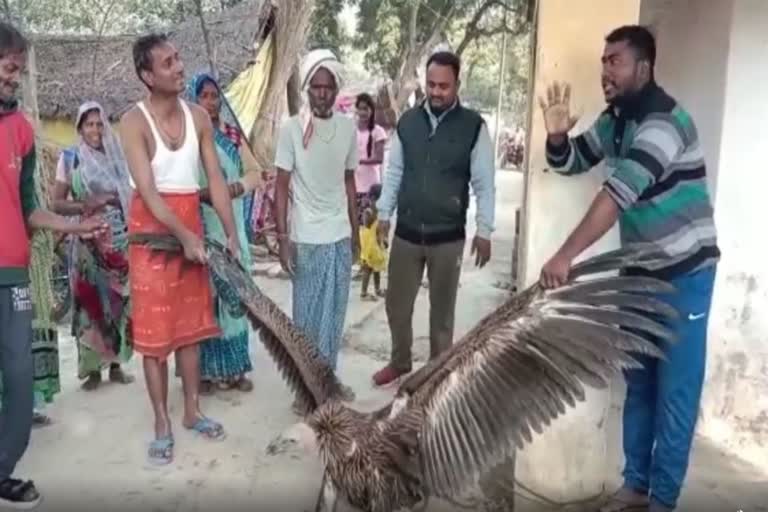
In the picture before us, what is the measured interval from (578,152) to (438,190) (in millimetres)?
1373

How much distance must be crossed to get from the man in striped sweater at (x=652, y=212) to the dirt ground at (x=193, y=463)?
512mm

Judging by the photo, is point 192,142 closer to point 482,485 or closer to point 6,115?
point 6,115

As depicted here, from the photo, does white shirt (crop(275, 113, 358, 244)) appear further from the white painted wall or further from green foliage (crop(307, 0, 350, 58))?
green foliage (crop(307, 0, 350, 58))

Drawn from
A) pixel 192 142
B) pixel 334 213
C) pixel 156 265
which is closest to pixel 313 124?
pixel 334 213

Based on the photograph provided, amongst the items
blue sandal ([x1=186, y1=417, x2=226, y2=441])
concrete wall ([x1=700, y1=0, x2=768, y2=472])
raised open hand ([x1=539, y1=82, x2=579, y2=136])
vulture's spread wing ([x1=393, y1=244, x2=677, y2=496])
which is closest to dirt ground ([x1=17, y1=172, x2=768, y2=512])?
blue sandal ([x1=186, y1=417, x2=226, y2=441])

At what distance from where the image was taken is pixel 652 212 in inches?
116

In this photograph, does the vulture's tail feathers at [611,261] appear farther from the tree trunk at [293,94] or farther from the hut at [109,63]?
the hut at [109,63]

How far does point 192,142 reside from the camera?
3.74 m

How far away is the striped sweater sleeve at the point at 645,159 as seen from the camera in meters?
2.66

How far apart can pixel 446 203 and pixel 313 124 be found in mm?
855

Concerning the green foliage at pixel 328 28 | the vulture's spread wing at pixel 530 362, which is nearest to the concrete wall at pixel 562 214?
the vulture's spread wing at pixel 530 362

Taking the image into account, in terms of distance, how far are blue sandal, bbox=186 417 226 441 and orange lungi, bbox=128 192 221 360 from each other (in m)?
0.53

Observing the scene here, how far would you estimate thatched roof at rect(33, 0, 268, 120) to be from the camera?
35.8ft

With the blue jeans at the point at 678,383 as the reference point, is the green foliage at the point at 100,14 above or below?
above
